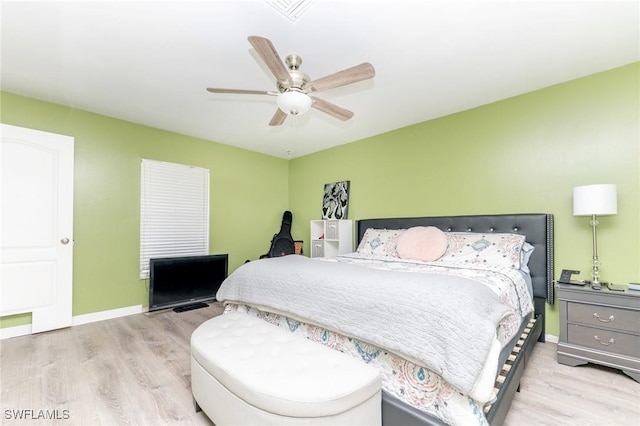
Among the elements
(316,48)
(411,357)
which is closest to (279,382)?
(411,357)

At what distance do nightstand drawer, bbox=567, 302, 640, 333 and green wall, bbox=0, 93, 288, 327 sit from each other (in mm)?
4262

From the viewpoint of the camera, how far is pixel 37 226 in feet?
9.76

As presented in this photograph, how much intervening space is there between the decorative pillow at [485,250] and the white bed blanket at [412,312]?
1.10 metres

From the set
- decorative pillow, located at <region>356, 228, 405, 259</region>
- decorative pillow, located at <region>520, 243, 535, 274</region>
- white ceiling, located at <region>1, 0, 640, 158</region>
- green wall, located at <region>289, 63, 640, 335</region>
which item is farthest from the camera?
decorative pillow, located at <region>356, 228, 405, 259</region>

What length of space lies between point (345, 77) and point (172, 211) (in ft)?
10.5

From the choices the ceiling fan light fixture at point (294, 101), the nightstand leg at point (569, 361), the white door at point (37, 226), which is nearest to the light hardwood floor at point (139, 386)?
the nightstand leg at point (569, 361)

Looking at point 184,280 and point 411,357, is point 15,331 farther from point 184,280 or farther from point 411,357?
point 411,357

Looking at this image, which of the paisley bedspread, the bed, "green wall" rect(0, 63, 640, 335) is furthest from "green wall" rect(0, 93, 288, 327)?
the paisley bedspread

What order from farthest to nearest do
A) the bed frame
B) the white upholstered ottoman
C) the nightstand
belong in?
the nightstand → the bed frame → the white upholstered ottoman

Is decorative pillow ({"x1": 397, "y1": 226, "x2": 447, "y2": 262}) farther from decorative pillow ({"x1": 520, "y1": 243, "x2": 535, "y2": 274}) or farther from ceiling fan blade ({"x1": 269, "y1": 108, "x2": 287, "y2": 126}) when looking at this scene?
ceiling fan blade ({"x1": 269, "y1": 108, "x2": 287, "y2": 126})

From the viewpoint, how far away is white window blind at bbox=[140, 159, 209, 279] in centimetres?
378

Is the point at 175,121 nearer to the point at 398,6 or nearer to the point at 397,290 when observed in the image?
the point at 398,6

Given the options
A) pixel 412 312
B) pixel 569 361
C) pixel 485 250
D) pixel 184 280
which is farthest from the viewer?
pixel 184 280

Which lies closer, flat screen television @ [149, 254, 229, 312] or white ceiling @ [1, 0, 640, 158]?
white ceiling @ [1, 0, 640, 158]
